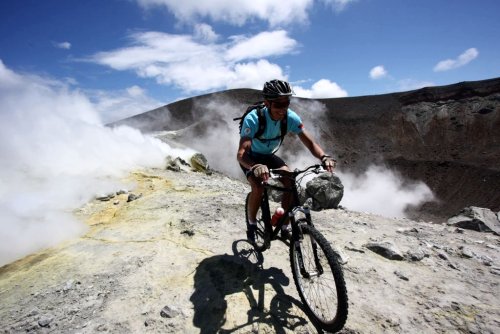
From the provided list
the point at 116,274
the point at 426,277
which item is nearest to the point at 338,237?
the point at 426,277

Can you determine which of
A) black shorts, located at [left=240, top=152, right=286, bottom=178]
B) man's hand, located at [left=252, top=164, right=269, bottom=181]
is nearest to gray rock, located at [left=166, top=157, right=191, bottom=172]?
black shorts, located at [left=240, top=152, right=286, bottom=178]

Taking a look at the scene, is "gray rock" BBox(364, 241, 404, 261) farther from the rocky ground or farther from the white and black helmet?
the white and black helmet

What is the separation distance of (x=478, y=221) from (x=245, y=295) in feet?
24.7

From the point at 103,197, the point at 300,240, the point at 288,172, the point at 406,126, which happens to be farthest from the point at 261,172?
the point at 406,126

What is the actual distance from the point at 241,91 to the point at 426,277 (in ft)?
149

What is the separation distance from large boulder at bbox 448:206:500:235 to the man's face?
7181 mm

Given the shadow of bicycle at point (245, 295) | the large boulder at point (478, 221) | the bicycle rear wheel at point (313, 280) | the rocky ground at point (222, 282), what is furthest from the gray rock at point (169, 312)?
the large boulder at point (478, 221)

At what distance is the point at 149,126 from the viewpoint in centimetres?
4219

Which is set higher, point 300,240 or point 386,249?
point 300,240

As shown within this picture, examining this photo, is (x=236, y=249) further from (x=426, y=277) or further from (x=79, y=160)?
(x=79, y=160)

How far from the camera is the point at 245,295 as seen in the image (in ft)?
12.8

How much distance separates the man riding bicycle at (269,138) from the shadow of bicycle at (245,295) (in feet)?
2.27

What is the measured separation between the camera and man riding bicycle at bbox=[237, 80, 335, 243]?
382cm

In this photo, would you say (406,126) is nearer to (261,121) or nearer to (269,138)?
(269,138)
